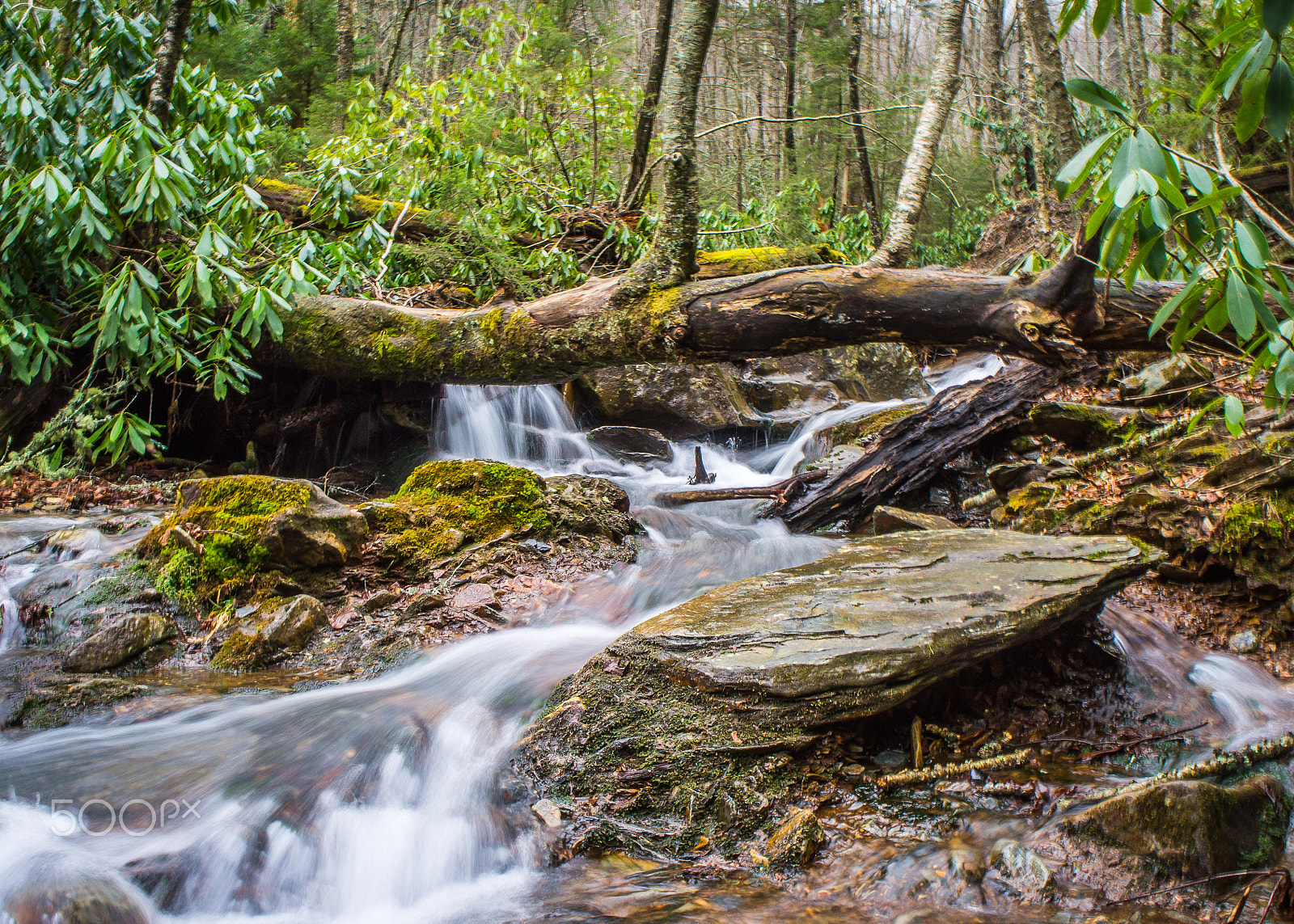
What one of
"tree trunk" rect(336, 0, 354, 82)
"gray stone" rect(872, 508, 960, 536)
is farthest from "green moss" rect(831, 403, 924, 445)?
"tree trunk" rect(336, 0, 354, 82)

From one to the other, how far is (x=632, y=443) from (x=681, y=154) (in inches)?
176

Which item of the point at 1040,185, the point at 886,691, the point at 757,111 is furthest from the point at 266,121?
the point at 757,111

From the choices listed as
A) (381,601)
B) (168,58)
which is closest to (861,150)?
(168,58)

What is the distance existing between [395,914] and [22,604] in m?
3.31

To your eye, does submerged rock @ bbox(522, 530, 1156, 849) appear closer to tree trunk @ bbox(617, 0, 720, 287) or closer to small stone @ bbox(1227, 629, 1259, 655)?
small stone @ bbox(1227, 629, 1259, 655)

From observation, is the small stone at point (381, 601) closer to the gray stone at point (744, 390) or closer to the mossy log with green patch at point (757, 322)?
the mossy log with green patch at point (757, 322)

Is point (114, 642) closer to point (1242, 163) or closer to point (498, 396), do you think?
point (498, 396)

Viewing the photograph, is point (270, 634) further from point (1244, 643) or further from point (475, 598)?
point (1244, 643)

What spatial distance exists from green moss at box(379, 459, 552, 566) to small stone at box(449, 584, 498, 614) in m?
0.39

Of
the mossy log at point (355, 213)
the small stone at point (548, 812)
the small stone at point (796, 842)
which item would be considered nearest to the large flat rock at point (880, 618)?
the small stone at point (796, 842)

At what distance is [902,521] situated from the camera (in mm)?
5293

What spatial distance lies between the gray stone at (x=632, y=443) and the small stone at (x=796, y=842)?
6101mm

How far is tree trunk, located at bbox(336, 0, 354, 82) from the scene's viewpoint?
1477cm

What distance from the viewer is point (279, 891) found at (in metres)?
2.45
